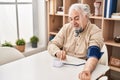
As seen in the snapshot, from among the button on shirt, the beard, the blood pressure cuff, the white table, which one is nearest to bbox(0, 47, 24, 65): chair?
the white table

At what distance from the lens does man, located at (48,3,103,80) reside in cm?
168

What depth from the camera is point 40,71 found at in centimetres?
138

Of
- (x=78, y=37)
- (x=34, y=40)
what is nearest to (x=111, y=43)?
(x=78, y=37)

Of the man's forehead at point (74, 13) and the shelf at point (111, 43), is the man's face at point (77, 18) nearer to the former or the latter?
the man's forehead at point (74, 13)

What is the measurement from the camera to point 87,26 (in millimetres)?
1801

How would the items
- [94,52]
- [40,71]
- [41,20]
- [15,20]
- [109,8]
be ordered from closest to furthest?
1. [40,71]
2. [94,52]
3. [109,8]
4. [15,20]
5. [41,20]

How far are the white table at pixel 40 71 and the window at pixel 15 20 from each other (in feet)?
3.92

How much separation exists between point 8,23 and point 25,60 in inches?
48.5

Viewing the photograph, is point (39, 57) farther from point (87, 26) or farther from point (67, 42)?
point (87, 26)

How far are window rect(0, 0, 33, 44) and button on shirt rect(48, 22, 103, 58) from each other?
43.1 inches

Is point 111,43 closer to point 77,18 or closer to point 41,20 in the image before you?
point 77,18

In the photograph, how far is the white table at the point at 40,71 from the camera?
50.2 inches

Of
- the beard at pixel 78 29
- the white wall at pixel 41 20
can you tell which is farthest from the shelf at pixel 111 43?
the white wall at pixel 41 20

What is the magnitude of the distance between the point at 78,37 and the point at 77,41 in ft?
0.15
